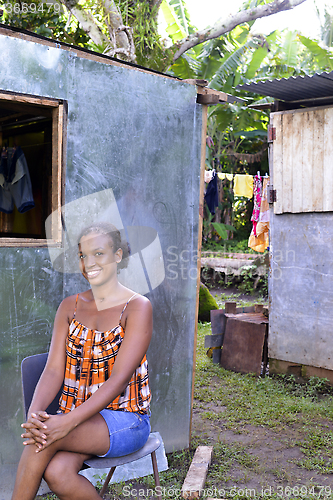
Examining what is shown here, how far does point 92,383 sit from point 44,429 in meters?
0.44

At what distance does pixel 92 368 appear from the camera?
245 cm

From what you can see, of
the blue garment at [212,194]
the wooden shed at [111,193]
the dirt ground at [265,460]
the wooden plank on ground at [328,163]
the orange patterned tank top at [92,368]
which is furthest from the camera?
the blue garment at [212,194]

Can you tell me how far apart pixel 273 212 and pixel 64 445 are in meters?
4.26

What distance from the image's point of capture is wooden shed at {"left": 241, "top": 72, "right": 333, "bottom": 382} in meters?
5.25

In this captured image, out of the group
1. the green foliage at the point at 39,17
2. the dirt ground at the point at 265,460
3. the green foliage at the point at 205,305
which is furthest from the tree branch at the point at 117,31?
the dirt ground at the point at 265,460

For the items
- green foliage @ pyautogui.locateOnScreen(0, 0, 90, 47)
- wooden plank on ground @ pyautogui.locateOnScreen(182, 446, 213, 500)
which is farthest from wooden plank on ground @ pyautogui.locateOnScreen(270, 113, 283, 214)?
green foliage @ pyautogui.locateOnScreen(0, 0, 90, 47)

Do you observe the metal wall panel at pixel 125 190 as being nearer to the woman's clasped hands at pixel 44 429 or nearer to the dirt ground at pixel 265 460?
the dirt ground at pixel 265 460

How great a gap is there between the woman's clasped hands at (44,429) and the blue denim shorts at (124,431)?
25 cm

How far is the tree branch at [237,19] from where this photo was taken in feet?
22.7

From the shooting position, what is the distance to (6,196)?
5.40 meters

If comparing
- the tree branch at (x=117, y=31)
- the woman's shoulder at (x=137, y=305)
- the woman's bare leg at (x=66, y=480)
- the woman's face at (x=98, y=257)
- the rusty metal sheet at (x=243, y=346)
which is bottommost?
the rusty metal sheet at (x=243, y=346)

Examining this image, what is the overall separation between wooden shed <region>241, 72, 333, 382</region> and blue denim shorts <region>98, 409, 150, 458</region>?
346 centimetres

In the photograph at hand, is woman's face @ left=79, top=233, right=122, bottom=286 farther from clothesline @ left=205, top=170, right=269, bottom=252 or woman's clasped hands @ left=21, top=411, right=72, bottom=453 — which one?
clothesline @ left=205, top=170, right=269, bottom=252

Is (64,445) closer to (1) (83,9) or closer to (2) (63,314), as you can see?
(2) (63,314)
